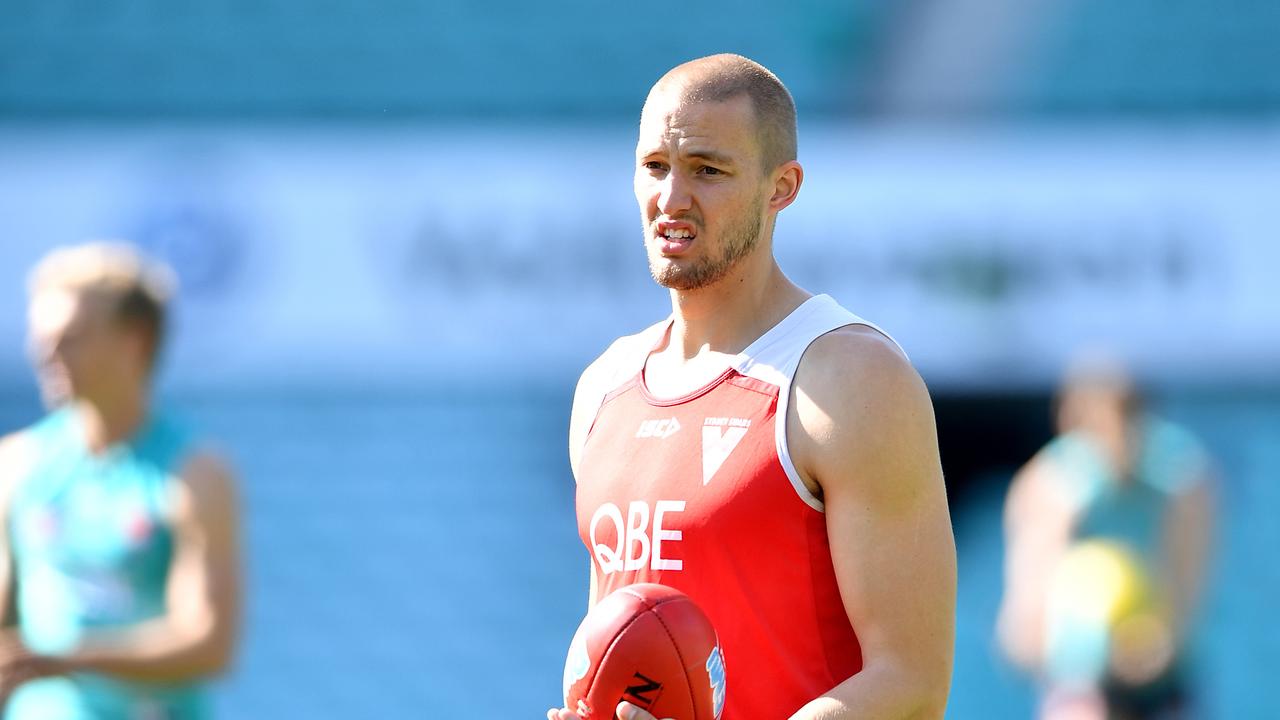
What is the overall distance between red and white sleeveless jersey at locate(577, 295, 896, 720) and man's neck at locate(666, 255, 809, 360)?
51 millimetres

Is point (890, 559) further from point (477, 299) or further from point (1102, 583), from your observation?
point (477, 299)

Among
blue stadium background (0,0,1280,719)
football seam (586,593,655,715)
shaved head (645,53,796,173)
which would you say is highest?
blue stadium background (0,0,1280,719)

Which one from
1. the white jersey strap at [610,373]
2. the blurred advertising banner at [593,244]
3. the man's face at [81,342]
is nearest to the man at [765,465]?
the white jersey strap at [610,373]

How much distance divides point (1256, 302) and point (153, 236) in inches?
219

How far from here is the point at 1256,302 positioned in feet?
29.8

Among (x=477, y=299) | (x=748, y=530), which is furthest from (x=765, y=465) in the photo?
(x=477, y=299)

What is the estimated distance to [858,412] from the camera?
9.64 ft

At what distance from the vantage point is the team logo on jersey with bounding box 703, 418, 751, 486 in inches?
120

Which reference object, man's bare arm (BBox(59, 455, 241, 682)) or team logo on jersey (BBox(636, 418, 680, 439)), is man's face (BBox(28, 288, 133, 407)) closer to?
man's bare arm (BBox(59, 455, 241, 682))

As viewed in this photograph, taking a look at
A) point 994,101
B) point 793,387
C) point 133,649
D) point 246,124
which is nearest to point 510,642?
point 246,124

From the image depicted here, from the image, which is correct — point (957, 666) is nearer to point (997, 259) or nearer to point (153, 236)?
point (997, 259)

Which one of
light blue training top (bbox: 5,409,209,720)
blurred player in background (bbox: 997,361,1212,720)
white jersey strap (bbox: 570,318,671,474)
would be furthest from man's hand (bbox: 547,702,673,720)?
blurred player in background (bbox: 997,361,1212,720)

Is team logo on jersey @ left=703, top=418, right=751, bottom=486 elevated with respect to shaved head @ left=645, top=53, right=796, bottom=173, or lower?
lower

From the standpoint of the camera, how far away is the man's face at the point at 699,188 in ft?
10.2
